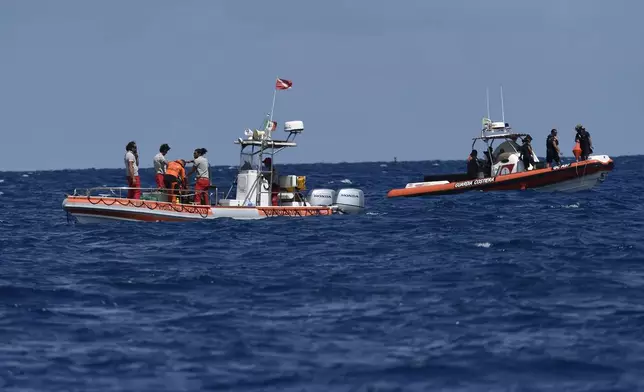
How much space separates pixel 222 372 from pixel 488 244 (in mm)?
11283

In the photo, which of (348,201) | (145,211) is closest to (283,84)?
(348,201)

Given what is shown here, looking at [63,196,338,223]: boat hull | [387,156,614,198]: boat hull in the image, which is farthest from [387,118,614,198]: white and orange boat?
[63,196,338,223]: boat hull

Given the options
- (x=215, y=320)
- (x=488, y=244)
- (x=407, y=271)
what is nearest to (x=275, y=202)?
(x=488, y=244)

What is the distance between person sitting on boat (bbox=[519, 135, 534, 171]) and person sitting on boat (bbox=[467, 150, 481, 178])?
5.62ft

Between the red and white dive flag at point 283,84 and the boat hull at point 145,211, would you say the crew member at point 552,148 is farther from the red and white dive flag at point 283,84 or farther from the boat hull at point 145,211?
the boat hull at point 145,211

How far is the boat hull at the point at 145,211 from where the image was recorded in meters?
25.7

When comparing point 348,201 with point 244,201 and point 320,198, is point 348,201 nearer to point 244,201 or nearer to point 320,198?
point 320,198

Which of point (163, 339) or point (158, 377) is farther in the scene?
point (163, 339)

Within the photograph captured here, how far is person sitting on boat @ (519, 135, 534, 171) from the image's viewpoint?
38219mm

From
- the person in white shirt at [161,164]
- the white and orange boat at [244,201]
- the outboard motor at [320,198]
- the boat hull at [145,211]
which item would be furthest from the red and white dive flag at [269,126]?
the person in white shirt at [161,164]

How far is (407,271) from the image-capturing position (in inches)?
702

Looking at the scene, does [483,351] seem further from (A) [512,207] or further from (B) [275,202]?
(A) [512,207]

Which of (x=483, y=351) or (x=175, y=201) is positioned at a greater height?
(x=175, y=201)

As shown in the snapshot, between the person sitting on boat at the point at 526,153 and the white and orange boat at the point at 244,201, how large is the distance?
1176cm
